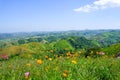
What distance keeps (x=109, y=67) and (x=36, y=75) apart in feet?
8.64

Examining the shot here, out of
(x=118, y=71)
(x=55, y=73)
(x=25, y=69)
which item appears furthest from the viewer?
(x=118, y=71)

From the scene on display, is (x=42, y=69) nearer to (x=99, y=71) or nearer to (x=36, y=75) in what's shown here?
(x=36, y=75)

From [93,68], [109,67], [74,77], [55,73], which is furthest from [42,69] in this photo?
[109,67]

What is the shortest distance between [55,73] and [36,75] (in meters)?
0.51

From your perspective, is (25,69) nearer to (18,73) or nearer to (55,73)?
(18,73)

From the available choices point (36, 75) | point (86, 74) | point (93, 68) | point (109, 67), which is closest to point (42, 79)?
point (36, 75)

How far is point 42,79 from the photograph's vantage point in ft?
18.5

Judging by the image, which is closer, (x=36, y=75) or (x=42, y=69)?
(x=36, y=75)

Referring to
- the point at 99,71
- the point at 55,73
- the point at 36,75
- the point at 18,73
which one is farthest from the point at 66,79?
the point at 99,71

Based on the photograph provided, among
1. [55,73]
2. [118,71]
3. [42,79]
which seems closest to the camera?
[42,79]

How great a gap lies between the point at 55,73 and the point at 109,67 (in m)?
2.14

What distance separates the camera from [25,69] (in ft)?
21.0

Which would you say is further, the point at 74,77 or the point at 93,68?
the point at 93,68

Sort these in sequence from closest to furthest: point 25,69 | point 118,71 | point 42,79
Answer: point 42,79 < point 25,69 < point 118,71
